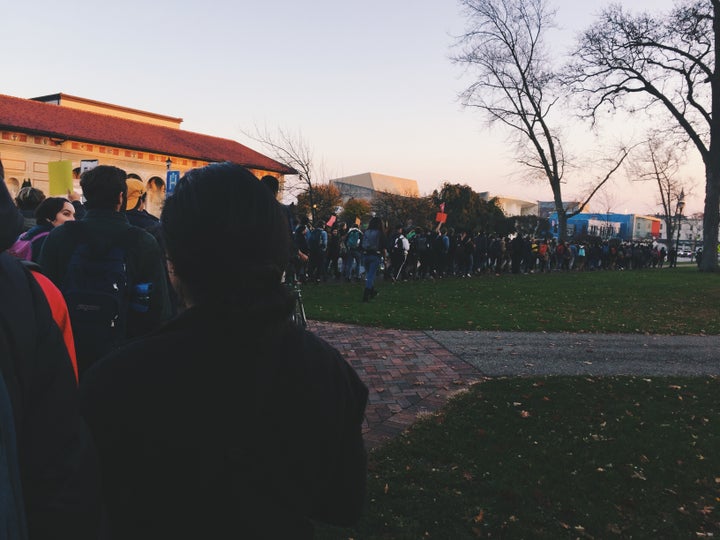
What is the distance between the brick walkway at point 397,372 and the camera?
4.90 m

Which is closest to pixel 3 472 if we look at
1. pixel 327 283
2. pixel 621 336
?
pixel 621 336

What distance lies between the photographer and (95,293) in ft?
9.73

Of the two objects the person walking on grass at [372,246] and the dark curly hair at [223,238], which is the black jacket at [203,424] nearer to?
the dark curly hair at [223,238]

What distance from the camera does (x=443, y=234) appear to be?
2039 cm

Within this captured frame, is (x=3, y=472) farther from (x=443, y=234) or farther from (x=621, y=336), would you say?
(x=443, y=234)

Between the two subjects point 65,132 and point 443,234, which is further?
point 65,132

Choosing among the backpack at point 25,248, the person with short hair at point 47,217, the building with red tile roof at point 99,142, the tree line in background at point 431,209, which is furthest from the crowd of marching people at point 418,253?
the tree line in background at point 431,209

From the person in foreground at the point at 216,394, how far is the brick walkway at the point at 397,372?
3.19 metres

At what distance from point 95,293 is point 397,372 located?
4.10 metres

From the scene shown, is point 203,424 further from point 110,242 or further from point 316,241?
point 316,241

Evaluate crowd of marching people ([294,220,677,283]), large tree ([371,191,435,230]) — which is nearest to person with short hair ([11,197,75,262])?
crowd of marching people ([294,220,677,283])

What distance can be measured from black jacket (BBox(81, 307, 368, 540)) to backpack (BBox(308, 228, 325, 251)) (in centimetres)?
1512

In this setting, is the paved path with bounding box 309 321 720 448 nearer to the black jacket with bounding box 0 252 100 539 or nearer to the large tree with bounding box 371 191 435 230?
the black jacket with bounding box 0 252 100 539

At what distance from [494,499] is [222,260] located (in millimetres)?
2983
